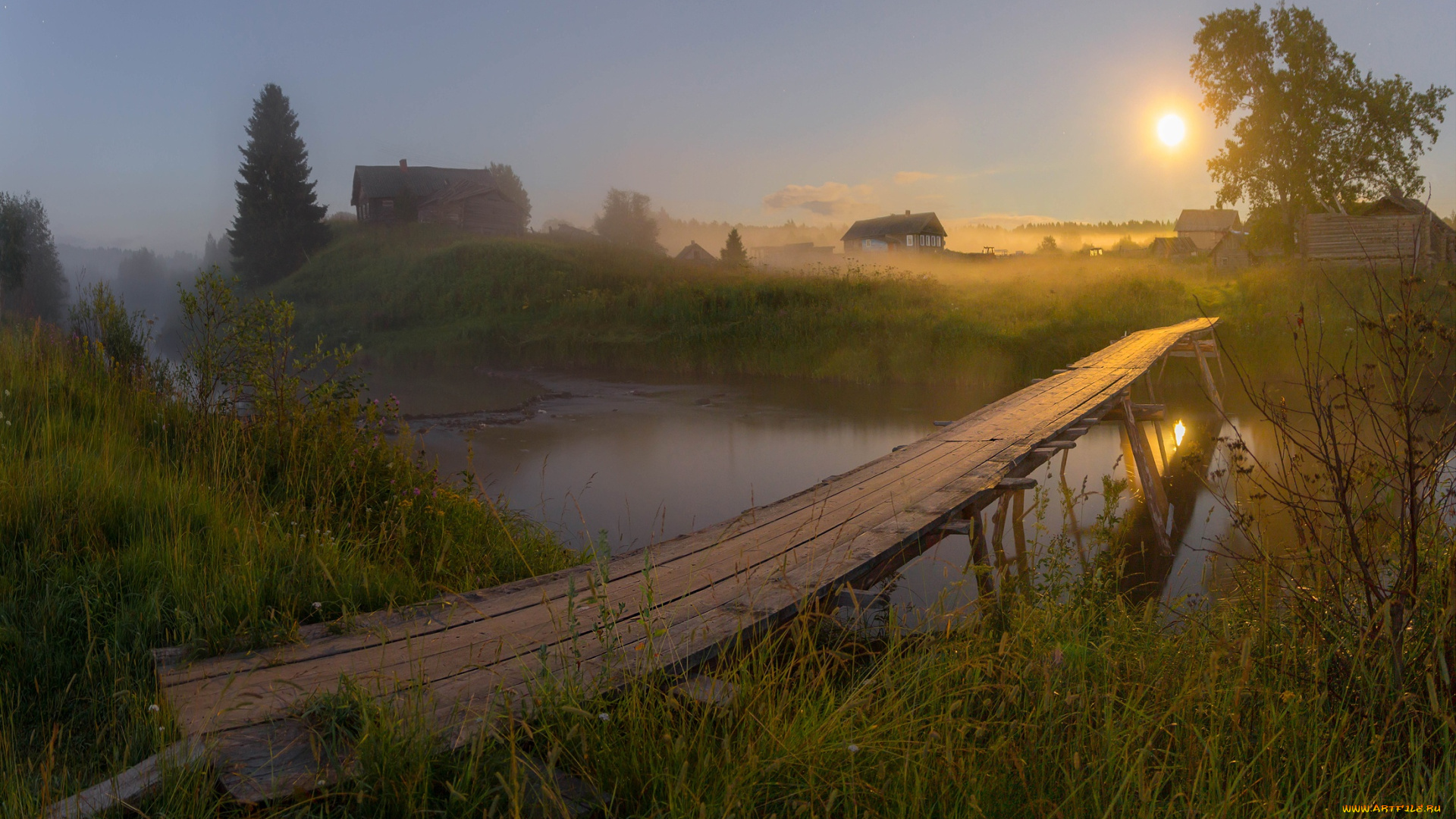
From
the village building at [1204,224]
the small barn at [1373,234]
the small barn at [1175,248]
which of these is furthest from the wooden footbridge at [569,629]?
the village building at [1204,224]

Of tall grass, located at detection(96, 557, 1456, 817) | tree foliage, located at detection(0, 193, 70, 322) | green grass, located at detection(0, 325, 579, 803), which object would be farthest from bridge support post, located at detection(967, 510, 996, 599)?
tree foliage, located at detection(0, 193, 70, 322)

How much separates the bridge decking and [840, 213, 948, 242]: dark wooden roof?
5352 cm

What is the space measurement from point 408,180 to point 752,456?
41.8 meters

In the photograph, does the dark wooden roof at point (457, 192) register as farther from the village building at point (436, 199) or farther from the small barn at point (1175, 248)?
the small barn at point (1175, 248)

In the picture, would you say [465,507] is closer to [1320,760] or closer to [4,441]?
[4,441]

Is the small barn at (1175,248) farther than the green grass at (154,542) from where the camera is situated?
Yes

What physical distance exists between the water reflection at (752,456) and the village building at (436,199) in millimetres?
28166

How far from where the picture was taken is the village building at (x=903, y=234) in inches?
2210

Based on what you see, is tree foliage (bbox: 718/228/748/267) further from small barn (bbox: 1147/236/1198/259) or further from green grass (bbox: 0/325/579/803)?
green grass (bbox: 0/325/579/803)

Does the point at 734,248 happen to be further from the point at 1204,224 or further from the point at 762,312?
the point at 1204,224

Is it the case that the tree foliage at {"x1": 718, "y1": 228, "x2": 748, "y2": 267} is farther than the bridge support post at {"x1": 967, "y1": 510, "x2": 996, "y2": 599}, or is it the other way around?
the tree foliage at {"x1": 718, "y1": 228, "x2": 748, "y2": 267}

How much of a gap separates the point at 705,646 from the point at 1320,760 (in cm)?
180

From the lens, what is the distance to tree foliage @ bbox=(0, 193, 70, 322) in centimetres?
2592

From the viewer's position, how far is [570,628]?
2385mm
